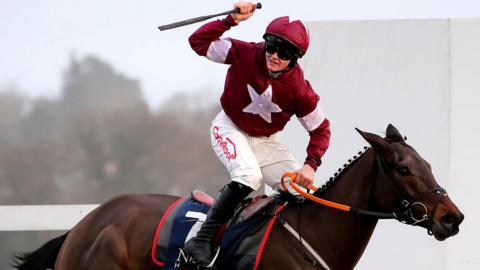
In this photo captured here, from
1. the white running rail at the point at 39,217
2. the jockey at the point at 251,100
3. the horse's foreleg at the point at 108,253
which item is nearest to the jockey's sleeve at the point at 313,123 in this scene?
the jockey at the point at 251,100

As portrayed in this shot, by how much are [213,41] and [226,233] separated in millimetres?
1208

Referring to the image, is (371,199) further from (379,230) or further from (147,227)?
(379,230)

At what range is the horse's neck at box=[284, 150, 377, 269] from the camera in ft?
18.5

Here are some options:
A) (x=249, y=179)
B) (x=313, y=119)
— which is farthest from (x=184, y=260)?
(x=313, y=119)

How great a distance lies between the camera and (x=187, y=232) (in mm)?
5984

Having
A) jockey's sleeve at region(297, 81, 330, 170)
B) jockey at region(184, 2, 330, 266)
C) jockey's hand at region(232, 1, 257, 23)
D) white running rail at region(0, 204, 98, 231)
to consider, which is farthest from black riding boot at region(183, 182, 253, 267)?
white running rail at region(0, 204, 98, 231)

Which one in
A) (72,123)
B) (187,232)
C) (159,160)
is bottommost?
(159,160)

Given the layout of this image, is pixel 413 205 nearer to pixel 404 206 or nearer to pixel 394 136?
pixel 404 206

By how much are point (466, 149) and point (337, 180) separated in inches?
96.2

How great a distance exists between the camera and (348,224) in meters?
5.64

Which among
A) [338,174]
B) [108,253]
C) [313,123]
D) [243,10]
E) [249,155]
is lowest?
[108,253]

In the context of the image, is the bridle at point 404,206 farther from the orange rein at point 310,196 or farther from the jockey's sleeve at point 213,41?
the jockey's sleeve at point 213,41

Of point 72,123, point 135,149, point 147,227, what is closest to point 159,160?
point 135,149

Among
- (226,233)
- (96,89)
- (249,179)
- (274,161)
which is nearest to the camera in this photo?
(249,179)
